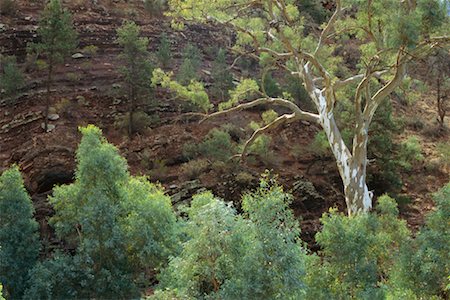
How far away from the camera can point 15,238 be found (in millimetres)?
10852

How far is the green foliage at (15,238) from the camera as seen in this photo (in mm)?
10539

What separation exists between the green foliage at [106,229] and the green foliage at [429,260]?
15.0ft

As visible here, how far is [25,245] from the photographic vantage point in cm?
1100

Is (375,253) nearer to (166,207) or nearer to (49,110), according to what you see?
(166,207)

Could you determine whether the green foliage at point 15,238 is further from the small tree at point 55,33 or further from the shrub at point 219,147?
the small tree at point 55,33

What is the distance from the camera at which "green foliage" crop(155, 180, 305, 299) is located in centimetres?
655

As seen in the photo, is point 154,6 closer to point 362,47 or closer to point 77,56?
point 77,56

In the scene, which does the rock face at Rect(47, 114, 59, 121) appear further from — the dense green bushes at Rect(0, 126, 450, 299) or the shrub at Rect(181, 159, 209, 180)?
the dense green bushes at Rect(0, 126, 450, 299)

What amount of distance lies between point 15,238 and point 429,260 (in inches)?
311

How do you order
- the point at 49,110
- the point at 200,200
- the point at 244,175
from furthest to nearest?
the point at 49,110 → the point at 244,175 → the point at 200,200

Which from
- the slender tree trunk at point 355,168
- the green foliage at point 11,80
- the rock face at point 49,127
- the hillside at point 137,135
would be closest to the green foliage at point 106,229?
the slender tree trunk at point 355,168

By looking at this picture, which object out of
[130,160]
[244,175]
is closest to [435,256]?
[244,175]

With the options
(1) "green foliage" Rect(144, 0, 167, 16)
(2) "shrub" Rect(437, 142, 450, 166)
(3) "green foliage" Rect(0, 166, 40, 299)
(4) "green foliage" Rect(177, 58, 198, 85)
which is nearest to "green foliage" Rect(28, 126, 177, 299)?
(3) "green foliage" Rect(0, 166, 40, 299)

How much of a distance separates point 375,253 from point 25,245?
7.03 m
